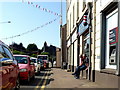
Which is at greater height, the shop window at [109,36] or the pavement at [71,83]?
the shop window at [109,36]

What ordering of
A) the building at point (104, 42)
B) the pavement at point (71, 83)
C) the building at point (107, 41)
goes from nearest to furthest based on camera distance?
the building at point (104, 42)
the building at point (107, 41)
the pavement at point (71, 83)

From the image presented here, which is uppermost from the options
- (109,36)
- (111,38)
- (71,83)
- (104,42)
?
(109,36)

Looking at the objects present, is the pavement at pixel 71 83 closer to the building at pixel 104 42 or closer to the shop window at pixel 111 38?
the building at pixel 104 42

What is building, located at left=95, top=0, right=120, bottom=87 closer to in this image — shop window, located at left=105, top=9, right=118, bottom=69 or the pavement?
shop window, located at left=105, top=9, right=118, bottom=69

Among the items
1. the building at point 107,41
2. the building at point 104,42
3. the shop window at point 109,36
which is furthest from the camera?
the shop window at point 109,36

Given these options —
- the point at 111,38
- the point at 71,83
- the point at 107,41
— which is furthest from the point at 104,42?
the point at 71,83

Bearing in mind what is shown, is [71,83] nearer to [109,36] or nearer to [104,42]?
[104,42]

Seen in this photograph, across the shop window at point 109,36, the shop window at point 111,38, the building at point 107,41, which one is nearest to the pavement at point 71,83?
the building at point 107,41

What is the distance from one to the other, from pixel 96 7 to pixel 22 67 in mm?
4919

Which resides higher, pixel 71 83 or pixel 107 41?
pixel 107 41

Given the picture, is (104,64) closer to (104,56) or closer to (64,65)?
(104,56)

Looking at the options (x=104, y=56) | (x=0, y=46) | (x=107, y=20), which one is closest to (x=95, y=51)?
(x=104, y=56)

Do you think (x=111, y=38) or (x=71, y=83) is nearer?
(x=111, y=38)

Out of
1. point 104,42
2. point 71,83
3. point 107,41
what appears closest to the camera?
point 107,41
